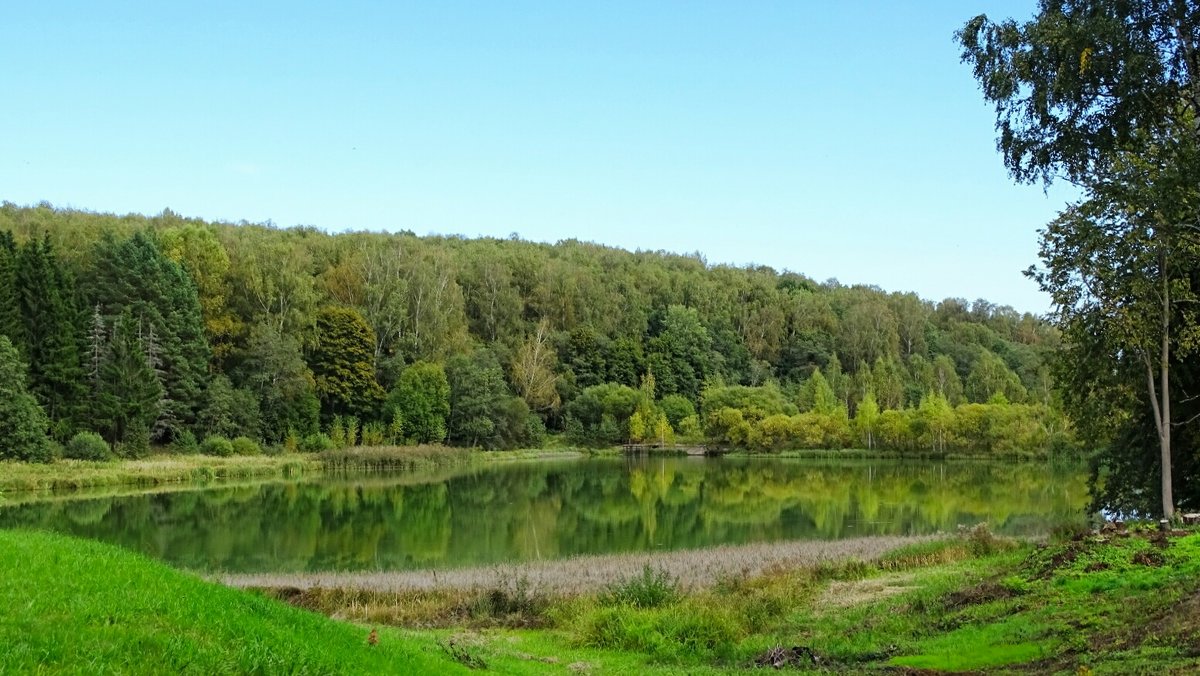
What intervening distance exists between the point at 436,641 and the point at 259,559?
17.0 metres

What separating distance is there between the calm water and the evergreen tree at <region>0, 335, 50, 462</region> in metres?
6.90

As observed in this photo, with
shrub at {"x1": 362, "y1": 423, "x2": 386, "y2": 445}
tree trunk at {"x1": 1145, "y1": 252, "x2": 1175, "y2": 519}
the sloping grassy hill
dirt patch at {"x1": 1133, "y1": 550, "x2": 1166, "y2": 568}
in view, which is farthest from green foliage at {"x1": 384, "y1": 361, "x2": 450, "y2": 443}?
the sloping grassy hill

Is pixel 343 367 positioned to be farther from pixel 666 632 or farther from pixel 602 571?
pixel 666 632

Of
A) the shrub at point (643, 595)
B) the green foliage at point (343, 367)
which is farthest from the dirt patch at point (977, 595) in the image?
the green foliage at point (343, 367)

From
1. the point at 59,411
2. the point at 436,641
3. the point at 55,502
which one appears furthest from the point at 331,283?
the point at 436,641

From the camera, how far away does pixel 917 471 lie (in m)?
60.8

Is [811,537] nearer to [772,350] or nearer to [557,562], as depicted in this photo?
[557,562]

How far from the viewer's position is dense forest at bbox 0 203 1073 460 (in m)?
53.8

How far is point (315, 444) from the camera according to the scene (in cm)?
6650

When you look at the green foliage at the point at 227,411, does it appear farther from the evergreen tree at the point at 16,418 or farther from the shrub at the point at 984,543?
the shrub at the point at 984,543

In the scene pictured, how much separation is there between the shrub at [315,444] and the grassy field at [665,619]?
2002 inches

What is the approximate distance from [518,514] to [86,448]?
2569cm

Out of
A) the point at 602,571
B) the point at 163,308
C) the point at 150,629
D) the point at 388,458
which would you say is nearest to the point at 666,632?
the point at 150,629

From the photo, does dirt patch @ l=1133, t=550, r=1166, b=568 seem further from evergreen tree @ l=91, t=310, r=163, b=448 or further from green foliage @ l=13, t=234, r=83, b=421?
green foliage @ l=13, t=234, r=83, b=421
